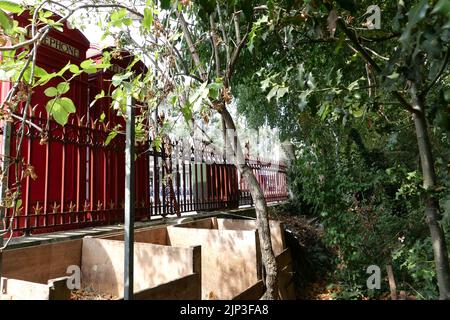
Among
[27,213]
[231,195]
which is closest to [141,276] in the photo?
[27,213]

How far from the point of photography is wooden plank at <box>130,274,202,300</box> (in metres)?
2.07

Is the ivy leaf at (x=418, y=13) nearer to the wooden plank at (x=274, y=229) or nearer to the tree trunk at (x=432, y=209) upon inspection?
the tree trunk at (x=432, y=209)

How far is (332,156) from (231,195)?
3.18 meters

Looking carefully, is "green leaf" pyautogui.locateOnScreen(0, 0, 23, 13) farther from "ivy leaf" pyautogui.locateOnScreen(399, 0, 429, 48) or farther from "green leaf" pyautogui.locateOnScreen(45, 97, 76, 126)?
"ivy leaf" pyautogui.locateOnScreen(399, 0, 429, 48)

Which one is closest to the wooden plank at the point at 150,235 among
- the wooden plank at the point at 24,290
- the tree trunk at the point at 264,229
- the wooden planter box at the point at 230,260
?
the wooden planter box at the point at 230,260

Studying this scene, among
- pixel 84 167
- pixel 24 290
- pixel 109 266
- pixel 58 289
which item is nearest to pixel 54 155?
pixel 84 167

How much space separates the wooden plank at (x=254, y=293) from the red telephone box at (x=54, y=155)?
243 centimetres

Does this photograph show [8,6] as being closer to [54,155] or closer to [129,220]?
[129,220]

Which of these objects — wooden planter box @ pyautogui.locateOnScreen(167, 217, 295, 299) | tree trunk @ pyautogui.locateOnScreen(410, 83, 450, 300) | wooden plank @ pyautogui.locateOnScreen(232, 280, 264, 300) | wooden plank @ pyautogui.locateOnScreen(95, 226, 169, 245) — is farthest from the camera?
wooden plank @ pyautogui.locateOnScreen(95, 226, 169, 245)

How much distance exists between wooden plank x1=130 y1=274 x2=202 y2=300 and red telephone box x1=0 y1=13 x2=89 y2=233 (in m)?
2.07

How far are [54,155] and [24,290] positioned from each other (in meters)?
3.01

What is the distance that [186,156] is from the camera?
6281 millimetres

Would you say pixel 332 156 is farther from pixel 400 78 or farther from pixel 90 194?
pixel 400 78

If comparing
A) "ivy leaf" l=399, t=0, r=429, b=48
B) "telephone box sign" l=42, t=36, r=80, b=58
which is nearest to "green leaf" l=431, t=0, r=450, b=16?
"ivy leaf" l=399, t=0, r=429, b=48
